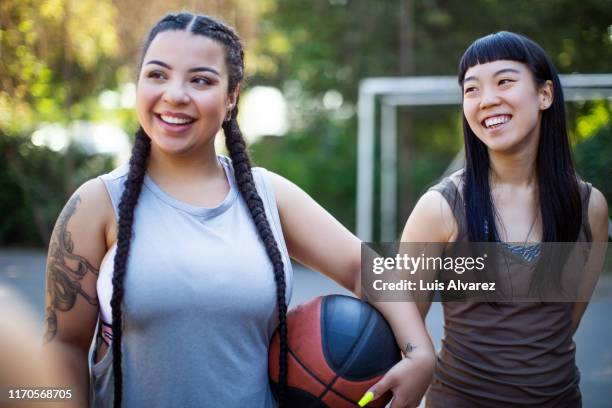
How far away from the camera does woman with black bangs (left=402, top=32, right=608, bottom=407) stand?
2.18 meters

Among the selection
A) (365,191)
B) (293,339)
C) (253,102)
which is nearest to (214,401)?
(293,339)

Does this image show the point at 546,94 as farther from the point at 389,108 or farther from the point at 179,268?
the point at 389,108

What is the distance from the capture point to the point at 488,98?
2232 millimetres

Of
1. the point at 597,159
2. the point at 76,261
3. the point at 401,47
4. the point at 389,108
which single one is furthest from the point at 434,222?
the point at 401,47

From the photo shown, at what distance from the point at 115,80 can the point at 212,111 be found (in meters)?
11.2

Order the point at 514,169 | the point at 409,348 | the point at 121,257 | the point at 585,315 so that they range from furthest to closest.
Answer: the point at 585,315
the point at 514,169
the point at 409,348
the point at 121,257

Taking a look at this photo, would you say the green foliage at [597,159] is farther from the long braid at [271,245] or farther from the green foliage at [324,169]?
the green foliage at [324,169]

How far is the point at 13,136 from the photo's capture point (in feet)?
34.4

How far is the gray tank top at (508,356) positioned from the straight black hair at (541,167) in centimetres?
7

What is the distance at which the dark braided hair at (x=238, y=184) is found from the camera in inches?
71.6

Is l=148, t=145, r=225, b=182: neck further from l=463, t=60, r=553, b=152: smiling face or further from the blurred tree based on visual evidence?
the blurred tree

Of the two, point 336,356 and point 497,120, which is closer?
point 336,356

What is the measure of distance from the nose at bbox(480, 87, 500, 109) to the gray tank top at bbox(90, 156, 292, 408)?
0.91 meters

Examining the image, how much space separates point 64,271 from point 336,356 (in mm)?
816
